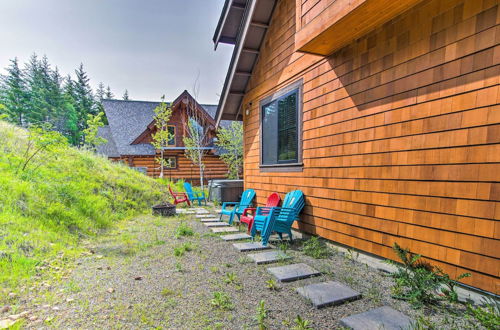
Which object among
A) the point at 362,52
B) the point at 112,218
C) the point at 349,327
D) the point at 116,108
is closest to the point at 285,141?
the point at 362,52

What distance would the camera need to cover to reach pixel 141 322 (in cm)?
181

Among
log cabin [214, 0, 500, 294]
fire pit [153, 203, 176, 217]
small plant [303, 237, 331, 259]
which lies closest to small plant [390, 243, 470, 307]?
log cabin [214, 0, 500, 294]

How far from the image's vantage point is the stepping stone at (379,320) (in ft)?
5.63

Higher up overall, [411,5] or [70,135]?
[70,135]

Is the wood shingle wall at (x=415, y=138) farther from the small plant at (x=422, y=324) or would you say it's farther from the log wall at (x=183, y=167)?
the log wall at (x=183, y=167)

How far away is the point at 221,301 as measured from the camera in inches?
81.4

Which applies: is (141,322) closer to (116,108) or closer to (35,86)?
(116,108)

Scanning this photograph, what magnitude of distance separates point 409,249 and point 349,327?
125 centimetres

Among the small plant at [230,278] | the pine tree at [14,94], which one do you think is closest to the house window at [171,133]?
the small plant at [230,278]

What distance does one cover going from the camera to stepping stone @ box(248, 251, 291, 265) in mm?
3047

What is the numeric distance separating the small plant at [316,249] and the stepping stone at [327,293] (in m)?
0.82

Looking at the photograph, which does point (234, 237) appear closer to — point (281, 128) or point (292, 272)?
point (292, 272)

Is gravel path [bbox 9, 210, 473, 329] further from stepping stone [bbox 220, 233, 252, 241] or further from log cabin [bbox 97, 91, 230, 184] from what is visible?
log cabin [bbox 97, 91, 230, 184]

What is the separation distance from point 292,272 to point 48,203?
15.0 ft
